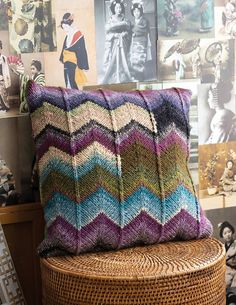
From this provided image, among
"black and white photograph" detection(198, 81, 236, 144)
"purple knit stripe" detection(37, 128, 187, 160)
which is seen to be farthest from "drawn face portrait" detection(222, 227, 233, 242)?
"purple knit stripe" detection(37, 128, 187, 160)

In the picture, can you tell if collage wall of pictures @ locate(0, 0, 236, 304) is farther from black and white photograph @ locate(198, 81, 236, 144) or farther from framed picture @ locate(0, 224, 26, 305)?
framed picture @ locate(0, 224, 26, 305)

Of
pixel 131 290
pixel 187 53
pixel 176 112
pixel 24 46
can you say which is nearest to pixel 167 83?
pixel 187 53

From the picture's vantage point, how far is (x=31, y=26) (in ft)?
7.45

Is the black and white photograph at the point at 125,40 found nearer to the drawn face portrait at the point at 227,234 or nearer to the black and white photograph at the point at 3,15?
the black and white photograph at the point at 3,15

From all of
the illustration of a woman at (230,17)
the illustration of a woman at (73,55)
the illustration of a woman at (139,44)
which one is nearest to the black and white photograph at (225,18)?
the illustration of a woman at (230,17)

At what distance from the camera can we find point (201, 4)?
250cm

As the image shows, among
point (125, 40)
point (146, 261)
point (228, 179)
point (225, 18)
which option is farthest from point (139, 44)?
point (146, 261)

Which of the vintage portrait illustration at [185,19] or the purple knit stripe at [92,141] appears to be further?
the vintage portrait illustration at [185,19]

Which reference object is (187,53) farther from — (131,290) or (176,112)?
(131,290)

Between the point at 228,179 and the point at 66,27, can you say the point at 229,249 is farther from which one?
the point at 66,27

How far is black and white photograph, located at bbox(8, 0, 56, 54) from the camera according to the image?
7.37 feet

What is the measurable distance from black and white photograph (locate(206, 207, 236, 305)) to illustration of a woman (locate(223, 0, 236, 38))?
2.29 ft

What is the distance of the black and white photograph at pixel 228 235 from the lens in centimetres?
266

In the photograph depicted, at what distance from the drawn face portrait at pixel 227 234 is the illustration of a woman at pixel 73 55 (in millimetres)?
846
